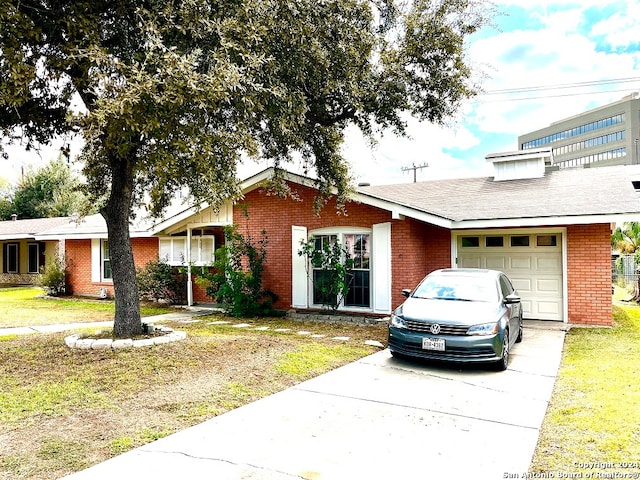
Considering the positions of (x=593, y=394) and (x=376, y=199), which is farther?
(x=376, y=199)

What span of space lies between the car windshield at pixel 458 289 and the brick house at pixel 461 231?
9.49 feet

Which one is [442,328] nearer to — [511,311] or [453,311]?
[453,311]

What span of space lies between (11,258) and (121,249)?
23286mm

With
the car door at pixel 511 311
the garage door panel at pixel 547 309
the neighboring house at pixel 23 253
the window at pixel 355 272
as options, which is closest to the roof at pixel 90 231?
the neighboring house at pixel 23 253

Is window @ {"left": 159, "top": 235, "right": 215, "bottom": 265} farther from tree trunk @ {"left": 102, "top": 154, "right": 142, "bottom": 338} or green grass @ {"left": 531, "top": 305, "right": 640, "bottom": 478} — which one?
green grass @ {"left": 531, "top": 305, "right": 640, "bottom": 478}

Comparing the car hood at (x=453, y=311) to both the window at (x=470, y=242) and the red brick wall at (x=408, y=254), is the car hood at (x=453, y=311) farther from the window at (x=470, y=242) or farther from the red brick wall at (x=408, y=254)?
the window at (x=470, y=242)

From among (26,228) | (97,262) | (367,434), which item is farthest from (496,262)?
(26,228)

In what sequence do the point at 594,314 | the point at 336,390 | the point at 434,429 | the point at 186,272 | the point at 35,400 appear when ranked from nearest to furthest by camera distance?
the point at 434,429 < the point at 35,400 < the point at 336,390 < the point at 594,314 < the point at 186,272

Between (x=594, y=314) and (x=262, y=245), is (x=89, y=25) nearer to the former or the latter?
(x=262, y=245)

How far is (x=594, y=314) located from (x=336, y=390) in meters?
8.08

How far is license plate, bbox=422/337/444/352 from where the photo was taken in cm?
696

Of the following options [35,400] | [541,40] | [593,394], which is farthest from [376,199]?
[541,40]

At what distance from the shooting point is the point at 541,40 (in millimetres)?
19125

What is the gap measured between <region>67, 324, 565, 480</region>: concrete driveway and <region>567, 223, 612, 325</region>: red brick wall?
17.1 feet
